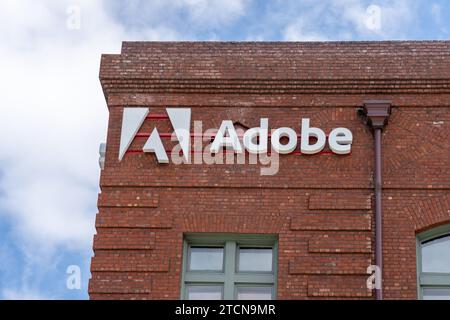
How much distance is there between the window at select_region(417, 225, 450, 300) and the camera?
1819 centimetres

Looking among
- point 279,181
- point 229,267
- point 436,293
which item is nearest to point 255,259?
point 229,267

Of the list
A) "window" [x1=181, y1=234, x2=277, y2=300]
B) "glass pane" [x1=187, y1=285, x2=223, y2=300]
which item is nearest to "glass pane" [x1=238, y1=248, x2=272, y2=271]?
"window" [x1=181, y1=234, x2=277, y2=300]

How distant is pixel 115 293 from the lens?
59.2 feet

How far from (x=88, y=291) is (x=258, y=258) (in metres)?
2.79

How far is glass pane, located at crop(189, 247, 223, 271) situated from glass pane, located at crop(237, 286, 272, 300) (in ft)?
1.72

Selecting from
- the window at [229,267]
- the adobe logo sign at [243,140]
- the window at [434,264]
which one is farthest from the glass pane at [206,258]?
the window at [434,264]

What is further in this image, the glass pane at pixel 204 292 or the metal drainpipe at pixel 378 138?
the glass pane at pixel 204 292

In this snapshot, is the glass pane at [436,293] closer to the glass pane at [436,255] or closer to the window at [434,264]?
the window at [434,264]

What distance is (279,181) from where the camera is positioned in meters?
18.8

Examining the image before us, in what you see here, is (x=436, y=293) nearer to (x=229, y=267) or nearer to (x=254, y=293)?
(x=254, y=293)

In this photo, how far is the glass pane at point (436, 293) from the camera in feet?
59.5
